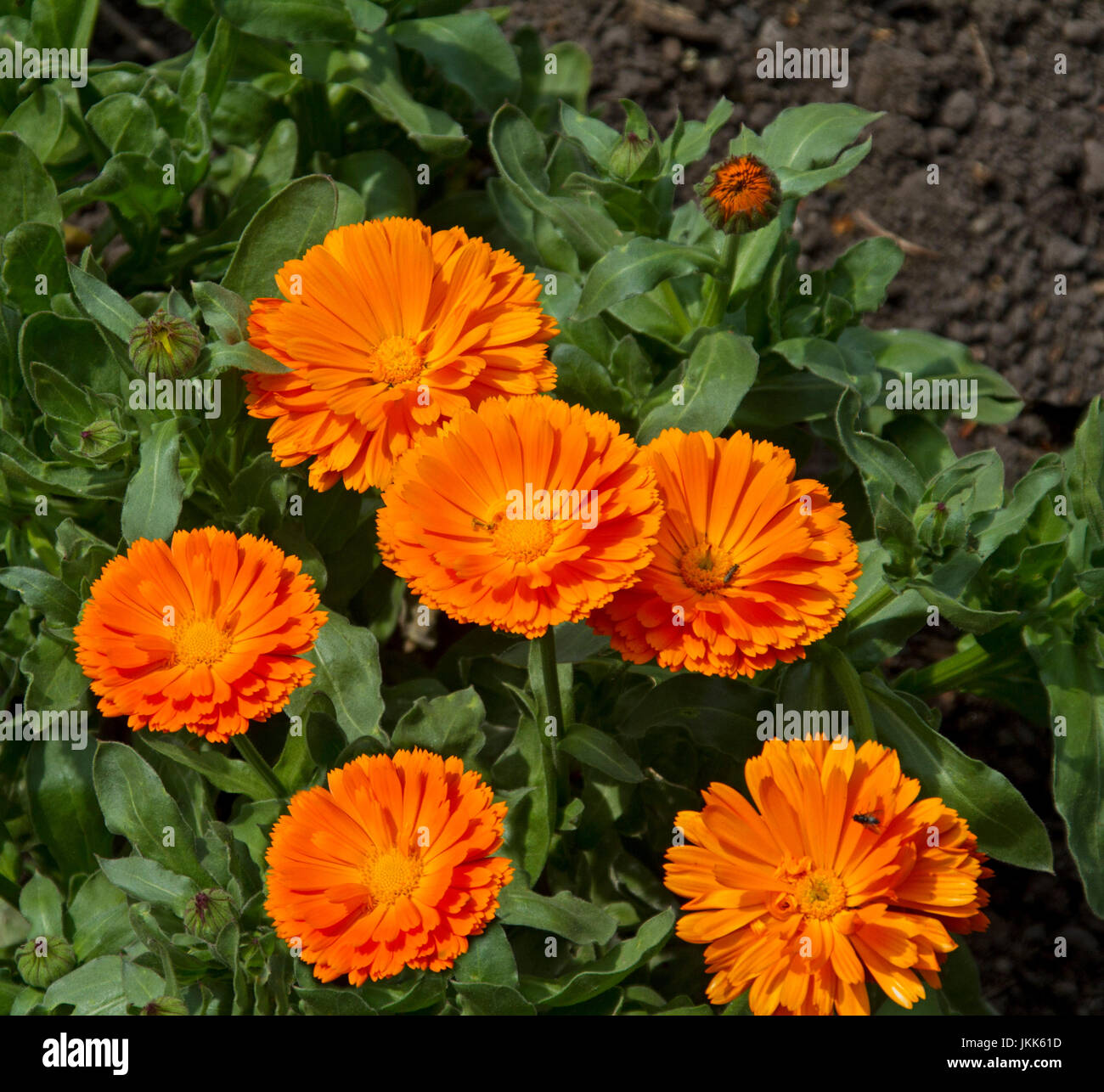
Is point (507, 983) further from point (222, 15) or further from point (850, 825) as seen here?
point (222, 15)

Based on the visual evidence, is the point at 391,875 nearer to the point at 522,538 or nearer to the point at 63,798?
the point at 522,538

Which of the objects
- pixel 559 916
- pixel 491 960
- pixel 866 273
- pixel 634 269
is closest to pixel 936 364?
pixel 866 273

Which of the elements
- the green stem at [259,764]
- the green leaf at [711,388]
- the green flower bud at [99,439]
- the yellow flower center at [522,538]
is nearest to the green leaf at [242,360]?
the green flower bud at [99,439]

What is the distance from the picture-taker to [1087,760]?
83.9 inches

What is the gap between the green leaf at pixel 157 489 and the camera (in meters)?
2.00

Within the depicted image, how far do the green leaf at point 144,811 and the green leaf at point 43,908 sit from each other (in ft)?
1.07

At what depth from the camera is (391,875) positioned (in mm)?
1840

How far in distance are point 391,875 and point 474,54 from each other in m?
1.73

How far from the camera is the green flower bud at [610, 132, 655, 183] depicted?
7.29 feet

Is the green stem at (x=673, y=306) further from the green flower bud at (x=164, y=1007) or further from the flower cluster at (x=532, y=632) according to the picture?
the green flower bud at (x=164, y=1007)

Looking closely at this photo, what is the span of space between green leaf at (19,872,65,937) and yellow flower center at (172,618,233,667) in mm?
770
